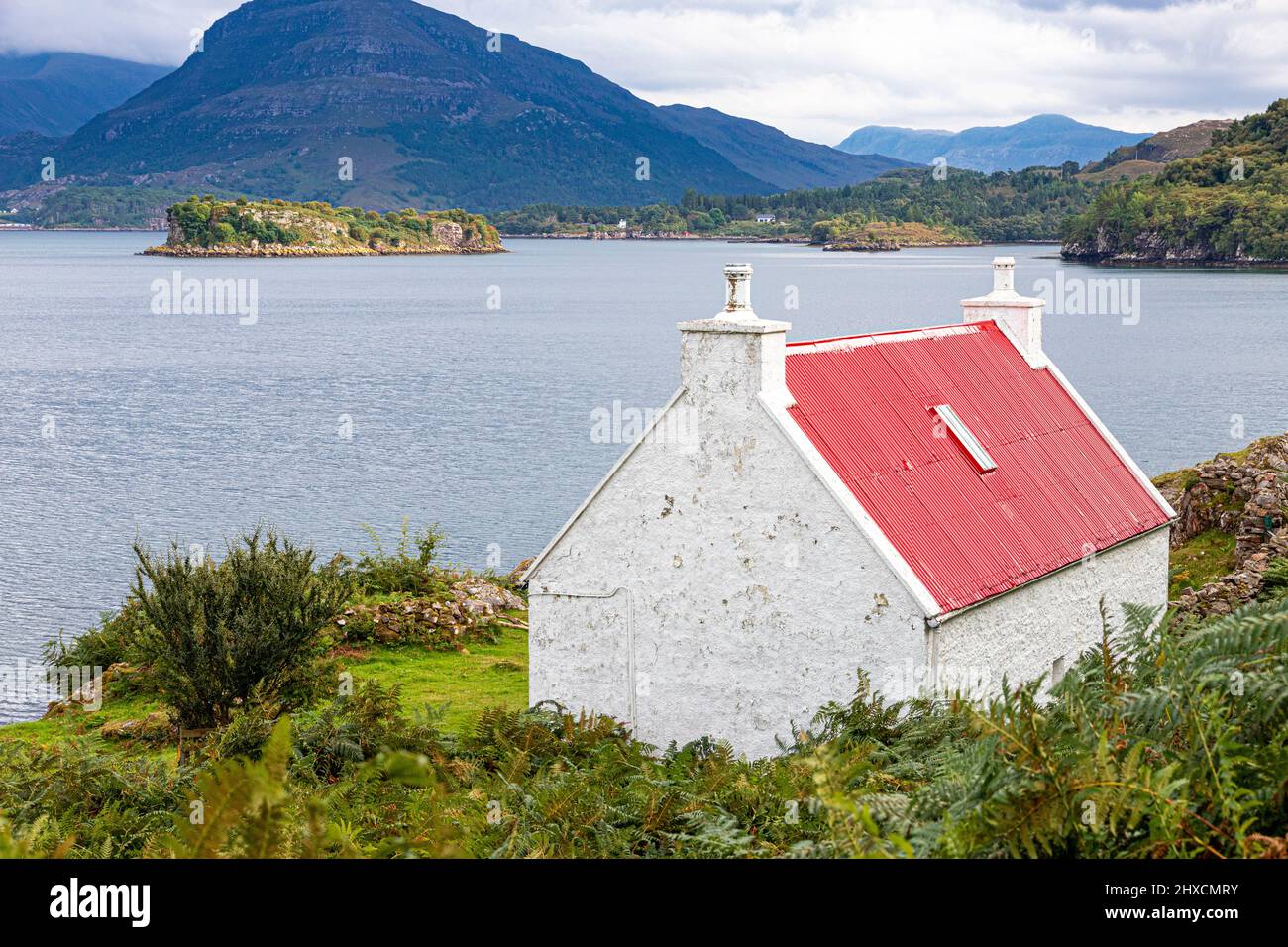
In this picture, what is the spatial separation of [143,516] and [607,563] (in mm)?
43285

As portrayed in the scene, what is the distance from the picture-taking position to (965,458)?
22.4 m

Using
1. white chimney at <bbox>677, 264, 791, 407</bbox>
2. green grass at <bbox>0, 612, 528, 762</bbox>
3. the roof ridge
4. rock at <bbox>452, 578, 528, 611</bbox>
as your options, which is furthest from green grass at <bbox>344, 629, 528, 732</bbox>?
the roof ridge

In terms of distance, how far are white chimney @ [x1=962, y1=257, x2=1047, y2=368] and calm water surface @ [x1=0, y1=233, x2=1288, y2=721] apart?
23.4 m

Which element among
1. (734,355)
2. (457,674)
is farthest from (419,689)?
(734,355)

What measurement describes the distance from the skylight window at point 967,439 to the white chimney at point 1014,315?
4520mm

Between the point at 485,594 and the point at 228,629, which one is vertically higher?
the point at 228,629

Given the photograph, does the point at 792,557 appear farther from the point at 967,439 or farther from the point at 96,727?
the point at 96,727

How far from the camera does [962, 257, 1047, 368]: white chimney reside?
88.8 feet

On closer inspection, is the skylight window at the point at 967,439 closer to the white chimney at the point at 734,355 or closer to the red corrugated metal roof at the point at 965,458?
the red corrugated metal roof at the point at 965,458

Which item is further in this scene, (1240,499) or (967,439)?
(1240,499)

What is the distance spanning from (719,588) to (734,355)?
3304mm

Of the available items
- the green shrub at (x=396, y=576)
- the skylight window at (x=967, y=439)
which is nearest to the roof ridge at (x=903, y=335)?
the skylight window at (x=967, y=439)

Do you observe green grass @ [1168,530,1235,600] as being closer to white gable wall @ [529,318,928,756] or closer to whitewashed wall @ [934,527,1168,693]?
whitewashed wall @ [934,527,1168,693]

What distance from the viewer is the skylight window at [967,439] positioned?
883 inches
